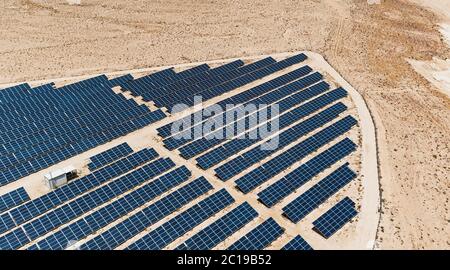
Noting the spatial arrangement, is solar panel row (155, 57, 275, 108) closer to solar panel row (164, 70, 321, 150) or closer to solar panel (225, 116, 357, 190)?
solar panel row (164, 70, 321, 150)

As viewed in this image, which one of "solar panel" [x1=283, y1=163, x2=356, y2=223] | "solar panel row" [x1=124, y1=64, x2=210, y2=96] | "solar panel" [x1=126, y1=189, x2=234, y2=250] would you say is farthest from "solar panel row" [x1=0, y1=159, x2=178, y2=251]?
"solar panel row" [x1=124, y1=64, x2=210, y2=96]

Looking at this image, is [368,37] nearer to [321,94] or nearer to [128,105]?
[321,94]

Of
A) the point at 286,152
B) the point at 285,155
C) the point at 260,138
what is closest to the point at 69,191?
the point at 260,138

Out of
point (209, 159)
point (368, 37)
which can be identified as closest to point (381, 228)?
point (209, 159)

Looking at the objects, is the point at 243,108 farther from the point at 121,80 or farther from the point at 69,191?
the point at 69,191
